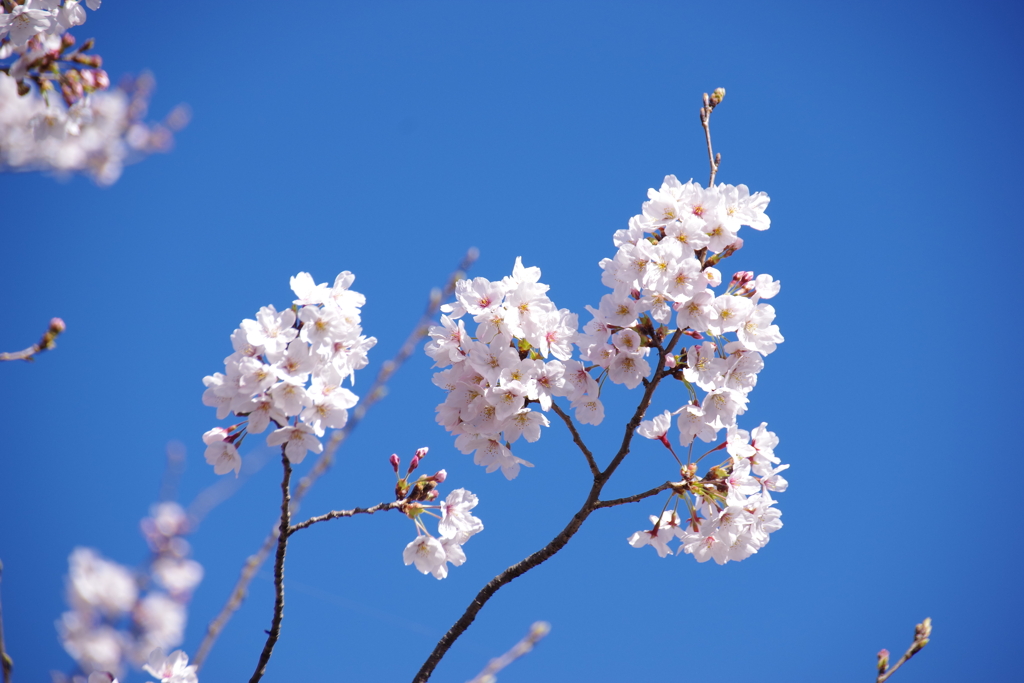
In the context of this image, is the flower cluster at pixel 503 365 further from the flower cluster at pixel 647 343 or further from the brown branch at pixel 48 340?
the brown branch at pixel 48 340

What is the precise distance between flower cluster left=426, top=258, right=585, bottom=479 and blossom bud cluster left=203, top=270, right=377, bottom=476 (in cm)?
37

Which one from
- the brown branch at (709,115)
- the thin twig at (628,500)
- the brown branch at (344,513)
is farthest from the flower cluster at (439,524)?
the brown branch at (709,115)

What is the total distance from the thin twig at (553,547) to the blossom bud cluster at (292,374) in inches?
27.2

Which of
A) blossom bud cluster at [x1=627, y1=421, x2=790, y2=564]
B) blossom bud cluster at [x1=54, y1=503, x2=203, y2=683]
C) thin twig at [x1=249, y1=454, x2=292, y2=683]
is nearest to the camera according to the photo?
thin twig at [x1=249, y1=454, x2=292, y2=683]

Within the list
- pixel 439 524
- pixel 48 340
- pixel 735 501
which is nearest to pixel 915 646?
pixel 735 501

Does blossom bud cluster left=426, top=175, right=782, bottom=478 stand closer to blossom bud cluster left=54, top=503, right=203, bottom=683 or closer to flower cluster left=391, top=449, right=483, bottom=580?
flower cluster left=391, top=449, right=483, bottom=580

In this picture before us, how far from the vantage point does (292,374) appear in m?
1.91

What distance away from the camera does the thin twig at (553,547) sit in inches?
76.9

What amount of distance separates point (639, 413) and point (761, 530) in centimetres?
77

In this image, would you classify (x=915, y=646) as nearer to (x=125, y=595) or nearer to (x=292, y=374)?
(x=292, y=374)

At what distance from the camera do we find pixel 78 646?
17.2 ft

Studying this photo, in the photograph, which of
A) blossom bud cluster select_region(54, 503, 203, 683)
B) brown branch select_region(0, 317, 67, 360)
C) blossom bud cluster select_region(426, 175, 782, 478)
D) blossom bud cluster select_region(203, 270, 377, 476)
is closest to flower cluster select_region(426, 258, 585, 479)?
blossom bud cluster select_region(426, 175, 782, 478)

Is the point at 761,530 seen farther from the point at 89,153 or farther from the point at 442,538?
the point at 89,153

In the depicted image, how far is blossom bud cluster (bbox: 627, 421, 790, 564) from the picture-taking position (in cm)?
226
